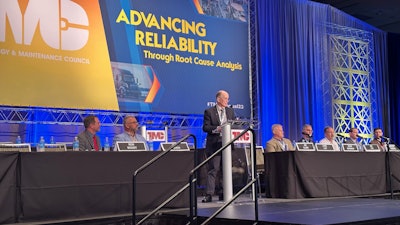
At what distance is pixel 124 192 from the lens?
566cm

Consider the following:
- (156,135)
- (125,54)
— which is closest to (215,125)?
(156,135)

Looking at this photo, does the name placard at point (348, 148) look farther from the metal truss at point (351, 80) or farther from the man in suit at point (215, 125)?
the metal truss at point (351, 80)

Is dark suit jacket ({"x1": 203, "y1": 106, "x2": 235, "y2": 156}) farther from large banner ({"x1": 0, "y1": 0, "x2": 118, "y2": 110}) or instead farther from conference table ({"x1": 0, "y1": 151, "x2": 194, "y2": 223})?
large banner ({"x1": 0, "y1": 0, "x2": 118, "y2": 110})

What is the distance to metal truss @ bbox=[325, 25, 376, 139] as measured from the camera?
41.5 ft

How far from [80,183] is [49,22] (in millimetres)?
3857

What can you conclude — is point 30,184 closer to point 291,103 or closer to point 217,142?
point 217,142

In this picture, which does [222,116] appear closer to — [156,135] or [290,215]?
[290,215]

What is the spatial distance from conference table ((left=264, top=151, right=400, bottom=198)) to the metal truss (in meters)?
4.31

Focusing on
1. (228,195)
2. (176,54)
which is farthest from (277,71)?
(228,195)

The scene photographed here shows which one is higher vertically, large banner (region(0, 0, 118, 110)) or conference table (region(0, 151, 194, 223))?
large banner (region(0, 0, 118, 110))

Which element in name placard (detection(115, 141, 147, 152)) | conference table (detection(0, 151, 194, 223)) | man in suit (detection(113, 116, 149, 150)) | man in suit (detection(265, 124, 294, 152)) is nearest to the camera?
conference table (detection(0, 151, 194, 223))

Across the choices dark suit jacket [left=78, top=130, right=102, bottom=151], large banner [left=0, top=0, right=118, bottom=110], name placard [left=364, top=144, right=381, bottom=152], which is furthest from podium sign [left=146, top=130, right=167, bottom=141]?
name placard [left=364, top=144, right=381, bottom=152]

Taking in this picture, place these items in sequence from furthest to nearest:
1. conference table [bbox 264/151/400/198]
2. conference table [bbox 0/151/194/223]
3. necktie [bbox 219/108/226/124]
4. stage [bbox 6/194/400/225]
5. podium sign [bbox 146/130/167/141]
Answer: podium sign [bbox 146/130/167/141] < conference table [bbox 264/151/400/198] < necktie [bbox 219/108/226/124] < conference table [bbox 0/151/194/223] < stage [bbox 6/194/400/225]

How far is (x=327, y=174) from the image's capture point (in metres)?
7.52
